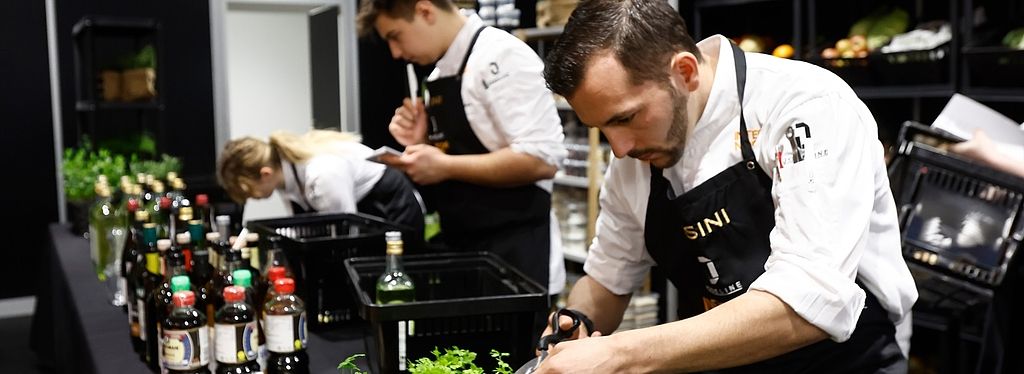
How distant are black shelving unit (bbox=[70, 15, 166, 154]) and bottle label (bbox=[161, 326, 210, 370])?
14.1ft

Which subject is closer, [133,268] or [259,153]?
[133,268]

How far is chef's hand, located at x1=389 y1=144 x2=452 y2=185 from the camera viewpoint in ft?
8.23

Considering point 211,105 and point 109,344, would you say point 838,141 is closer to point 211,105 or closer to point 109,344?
point 109,344

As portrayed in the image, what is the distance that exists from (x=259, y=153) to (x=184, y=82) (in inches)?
137

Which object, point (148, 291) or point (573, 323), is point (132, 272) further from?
point (573, 323)

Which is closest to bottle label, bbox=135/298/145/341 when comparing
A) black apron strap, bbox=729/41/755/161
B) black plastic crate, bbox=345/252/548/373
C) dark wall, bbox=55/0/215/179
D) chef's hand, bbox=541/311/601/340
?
black plastic crate, bbox=345/252/548/373

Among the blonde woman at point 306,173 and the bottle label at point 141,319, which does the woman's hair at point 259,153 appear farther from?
the bottle label at point 141,319

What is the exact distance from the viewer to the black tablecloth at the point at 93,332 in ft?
6.48

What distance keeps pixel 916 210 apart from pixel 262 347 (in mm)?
1980

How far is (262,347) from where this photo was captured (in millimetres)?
1778

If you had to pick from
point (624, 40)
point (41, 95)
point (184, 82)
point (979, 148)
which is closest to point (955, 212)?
point (979, 148)

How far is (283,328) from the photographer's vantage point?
1676mm

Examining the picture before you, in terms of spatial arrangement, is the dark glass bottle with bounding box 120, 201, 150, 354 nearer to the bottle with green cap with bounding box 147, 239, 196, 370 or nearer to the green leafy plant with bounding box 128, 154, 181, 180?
the bottle with green cap with bounding box 147, 239, 196, 370

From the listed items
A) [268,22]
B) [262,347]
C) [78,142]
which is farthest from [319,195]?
[268,22]
